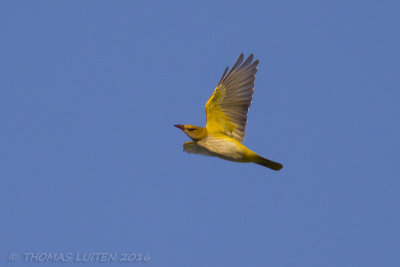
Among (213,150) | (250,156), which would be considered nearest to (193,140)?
(213,150)

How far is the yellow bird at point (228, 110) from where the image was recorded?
1379cm

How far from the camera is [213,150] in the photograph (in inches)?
535

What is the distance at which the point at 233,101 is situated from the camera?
13.9 m

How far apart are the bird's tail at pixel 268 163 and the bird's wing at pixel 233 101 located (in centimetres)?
75

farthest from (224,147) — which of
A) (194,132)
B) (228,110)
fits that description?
(228,110)

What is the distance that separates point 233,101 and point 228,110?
24 centimetres

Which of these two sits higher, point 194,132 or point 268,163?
point 194,132

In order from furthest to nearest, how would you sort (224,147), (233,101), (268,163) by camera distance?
(233,101) < (268,163) < (224,147)

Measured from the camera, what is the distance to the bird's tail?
13492 millimetres

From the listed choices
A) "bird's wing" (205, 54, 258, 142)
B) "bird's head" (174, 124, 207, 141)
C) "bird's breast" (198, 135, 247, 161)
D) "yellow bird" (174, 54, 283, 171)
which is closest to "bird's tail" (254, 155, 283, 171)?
"yellow bird" (174, 54, 283, 171)

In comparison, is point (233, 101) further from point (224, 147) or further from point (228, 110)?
point (224, 147)

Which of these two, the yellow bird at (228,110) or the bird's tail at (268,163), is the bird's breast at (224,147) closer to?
the yellow bird at (228,110)

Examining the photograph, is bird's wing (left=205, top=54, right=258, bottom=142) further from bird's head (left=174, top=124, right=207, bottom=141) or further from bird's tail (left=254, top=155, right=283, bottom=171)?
bird's tail (left=254, top=155, right=283, bottom=171)

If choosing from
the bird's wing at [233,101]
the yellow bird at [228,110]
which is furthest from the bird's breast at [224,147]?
the bird's wing at [233,101]
